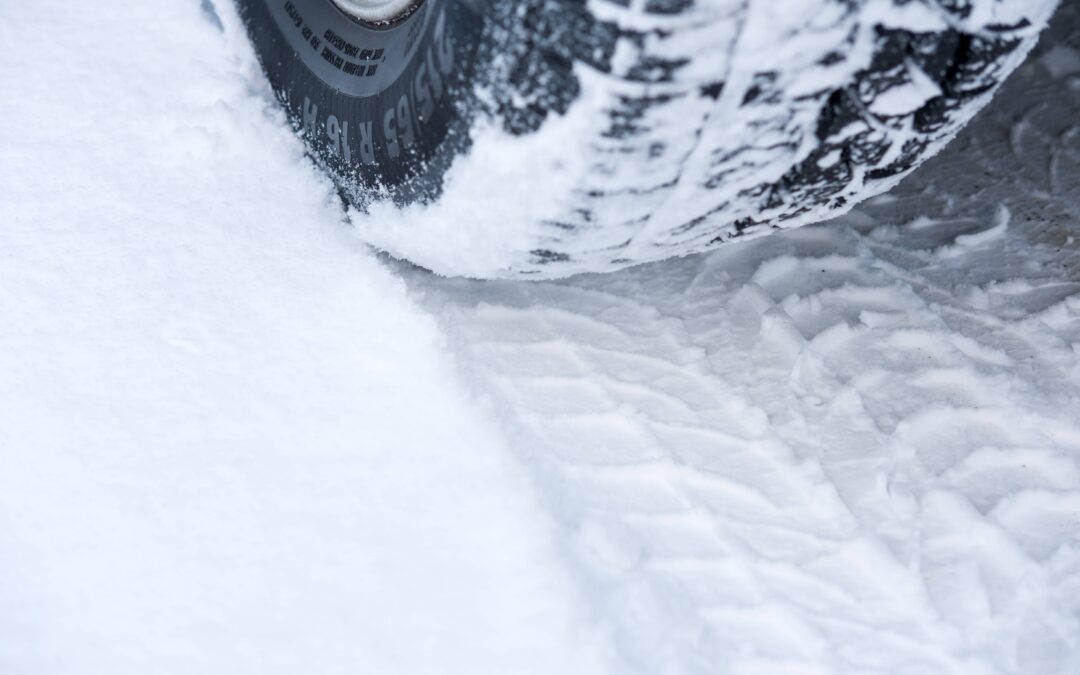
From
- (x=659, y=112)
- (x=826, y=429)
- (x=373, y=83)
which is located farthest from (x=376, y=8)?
(x=826, y=429)

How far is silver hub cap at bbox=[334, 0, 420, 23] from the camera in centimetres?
102

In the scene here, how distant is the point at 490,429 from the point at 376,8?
1.61 feet

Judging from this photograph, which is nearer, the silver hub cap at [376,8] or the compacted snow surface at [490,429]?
the compacted snow surface at [490,429]

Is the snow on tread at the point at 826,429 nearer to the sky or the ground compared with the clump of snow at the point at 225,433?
nearer to the sky

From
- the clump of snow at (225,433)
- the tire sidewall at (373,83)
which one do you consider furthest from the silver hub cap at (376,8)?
the clump of snow at (225,433)

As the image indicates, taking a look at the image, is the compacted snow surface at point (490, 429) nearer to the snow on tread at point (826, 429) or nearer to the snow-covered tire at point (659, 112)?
the snow on tread at point (826, 429)

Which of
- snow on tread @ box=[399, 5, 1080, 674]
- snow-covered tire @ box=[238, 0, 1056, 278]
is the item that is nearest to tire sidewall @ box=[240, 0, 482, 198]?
snow-covered tire @ box=[238, 0, 1056, 278]

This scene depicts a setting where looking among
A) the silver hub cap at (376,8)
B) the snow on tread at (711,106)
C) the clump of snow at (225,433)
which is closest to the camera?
the snow on tread at (711,106)

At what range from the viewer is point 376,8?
106 cm

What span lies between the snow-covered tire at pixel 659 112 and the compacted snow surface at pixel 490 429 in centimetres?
19

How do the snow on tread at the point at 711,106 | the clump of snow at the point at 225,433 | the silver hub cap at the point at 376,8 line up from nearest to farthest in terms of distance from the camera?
the snow on tread at the point at 711,106
the clump of snow at the point at 225,433
the silver hub cap at the point at 376,8

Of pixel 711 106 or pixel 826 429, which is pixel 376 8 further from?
pixel 826 429

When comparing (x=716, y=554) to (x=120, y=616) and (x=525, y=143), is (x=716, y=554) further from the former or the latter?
(x=120, y=616)

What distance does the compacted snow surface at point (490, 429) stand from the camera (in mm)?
846
